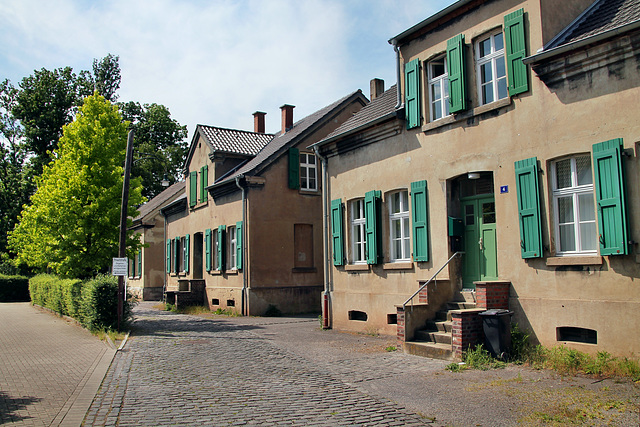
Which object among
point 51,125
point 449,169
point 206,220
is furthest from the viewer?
point 51,125

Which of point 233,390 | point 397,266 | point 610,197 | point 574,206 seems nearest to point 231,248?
point 397,266

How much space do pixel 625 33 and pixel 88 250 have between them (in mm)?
17155

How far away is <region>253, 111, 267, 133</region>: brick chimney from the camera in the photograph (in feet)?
97.7

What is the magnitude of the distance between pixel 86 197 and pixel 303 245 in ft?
27.3

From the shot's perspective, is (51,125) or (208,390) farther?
(51,125)

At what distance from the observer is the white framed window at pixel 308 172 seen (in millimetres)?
22703

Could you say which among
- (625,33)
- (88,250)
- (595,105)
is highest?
(625,33)

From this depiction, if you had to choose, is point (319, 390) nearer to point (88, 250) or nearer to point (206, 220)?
point (88, 250)

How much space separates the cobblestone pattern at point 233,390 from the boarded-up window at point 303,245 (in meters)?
9.11

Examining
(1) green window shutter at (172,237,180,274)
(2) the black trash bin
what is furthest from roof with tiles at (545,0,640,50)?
(1) green window shutter at (172,237,180,274)

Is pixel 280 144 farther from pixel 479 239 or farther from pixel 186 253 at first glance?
pixel 479 239

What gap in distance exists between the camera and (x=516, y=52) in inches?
411

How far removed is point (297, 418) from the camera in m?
6.58

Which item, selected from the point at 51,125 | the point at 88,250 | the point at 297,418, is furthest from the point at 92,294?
the point at 51,125
